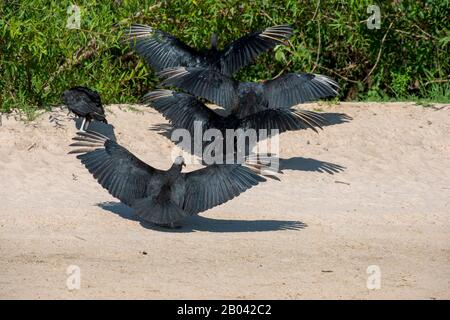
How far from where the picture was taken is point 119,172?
8.70m

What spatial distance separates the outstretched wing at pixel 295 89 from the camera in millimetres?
11143

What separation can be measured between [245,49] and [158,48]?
0.90m

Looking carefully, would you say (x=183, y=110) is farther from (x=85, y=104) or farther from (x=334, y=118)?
(x=334, y=118)

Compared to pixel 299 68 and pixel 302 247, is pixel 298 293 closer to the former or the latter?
pixel 302 247

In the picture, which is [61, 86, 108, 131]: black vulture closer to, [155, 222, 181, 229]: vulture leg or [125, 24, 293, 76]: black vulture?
[125, 24, 293, 76]: black vulture

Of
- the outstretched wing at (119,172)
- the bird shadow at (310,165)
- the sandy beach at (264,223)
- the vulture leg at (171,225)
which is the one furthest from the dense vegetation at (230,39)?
the vulture leg at (171,225)

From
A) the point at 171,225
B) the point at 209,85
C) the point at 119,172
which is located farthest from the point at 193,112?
the point at 171,225

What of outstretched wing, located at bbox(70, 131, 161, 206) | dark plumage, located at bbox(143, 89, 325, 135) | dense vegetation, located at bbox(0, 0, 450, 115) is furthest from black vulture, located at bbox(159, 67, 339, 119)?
outstretched wing, located at bbox(70, 131, 161, 206)

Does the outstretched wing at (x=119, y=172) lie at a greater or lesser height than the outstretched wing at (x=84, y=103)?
lesser

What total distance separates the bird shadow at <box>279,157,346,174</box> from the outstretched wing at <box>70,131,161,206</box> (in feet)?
7.58

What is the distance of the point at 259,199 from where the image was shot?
9773mm

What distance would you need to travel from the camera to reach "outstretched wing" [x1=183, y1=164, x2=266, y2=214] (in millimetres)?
8469

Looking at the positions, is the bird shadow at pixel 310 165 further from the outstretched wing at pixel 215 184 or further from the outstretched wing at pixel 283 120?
the outstretched wing at pixel 215 184

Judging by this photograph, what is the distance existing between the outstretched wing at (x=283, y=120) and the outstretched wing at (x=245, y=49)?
4.77ft
